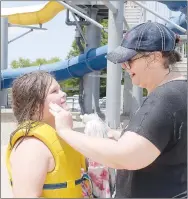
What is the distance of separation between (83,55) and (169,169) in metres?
9.72

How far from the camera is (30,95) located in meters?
1.56

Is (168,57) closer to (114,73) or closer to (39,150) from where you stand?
(39,150)

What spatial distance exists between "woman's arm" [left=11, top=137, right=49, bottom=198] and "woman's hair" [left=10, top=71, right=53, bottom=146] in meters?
0.18

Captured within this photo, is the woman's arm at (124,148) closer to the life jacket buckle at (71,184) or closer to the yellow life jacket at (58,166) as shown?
the yellow life jacket at (58,166)

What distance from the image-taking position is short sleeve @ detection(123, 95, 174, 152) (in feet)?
4.25

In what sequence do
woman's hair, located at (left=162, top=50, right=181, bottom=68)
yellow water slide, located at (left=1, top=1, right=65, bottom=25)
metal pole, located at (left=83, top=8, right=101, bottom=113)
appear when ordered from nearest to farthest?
woman's hair, located at (left=162, top=50, right=181, bottom=68)
metal pole, located at (left=83, top=8, right=101, bottom=113)
yellow water slide, located at (left=1, top=1, right=65, bottom=25)

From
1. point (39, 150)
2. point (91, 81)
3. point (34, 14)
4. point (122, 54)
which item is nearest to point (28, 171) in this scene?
point (39, 150)

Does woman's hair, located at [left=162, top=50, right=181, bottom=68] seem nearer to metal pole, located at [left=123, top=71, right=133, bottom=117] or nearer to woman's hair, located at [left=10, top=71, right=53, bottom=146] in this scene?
woman's hair, located at [left=10, top=71, right=53, bottom=146]

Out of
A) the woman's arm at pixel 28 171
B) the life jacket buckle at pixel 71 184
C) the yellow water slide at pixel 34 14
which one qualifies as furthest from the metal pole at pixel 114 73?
the yellow water slide at pixel 34 14

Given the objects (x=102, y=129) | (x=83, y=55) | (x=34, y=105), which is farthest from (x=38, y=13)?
(x=34, y=105)

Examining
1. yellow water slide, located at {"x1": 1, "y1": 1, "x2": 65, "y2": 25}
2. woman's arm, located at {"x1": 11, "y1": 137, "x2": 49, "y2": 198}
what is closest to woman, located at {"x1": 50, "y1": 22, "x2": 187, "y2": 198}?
woman's arm, located at {"x1": 11, "y1": 137, "x2": 49, "y2": 198}

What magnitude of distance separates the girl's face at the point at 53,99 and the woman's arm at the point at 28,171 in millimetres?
205

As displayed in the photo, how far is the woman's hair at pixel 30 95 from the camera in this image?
61.3 inches

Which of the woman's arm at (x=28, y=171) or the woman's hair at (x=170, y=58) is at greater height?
the woman's hair at (x=170, y=58)
